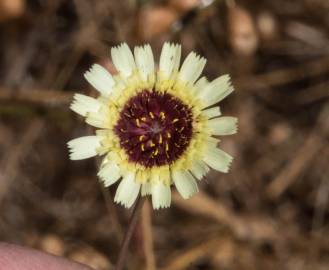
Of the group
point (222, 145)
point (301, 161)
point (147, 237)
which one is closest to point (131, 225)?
point (147, 237)

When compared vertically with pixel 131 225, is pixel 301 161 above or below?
above

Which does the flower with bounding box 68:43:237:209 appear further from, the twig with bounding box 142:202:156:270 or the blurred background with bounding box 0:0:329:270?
the blurred background with bounding box 0:0:329:270

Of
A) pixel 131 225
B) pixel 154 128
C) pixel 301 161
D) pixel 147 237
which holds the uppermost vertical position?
pixel 301 161

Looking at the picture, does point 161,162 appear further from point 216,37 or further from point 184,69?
point 216,37

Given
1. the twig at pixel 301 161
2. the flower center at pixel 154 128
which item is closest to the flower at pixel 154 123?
the flower center at pixel 154 128

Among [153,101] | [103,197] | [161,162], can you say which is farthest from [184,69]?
[103,197]

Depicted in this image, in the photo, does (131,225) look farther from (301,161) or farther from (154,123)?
(301,161)

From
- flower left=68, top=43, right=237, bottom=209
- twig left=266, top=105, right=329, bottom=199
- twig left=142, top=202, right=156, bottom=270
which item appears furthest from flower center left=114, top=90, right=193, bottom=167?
twig left=266, top=105, right=329, bottom=199

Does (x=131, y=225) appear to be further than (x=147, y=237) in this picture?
No
